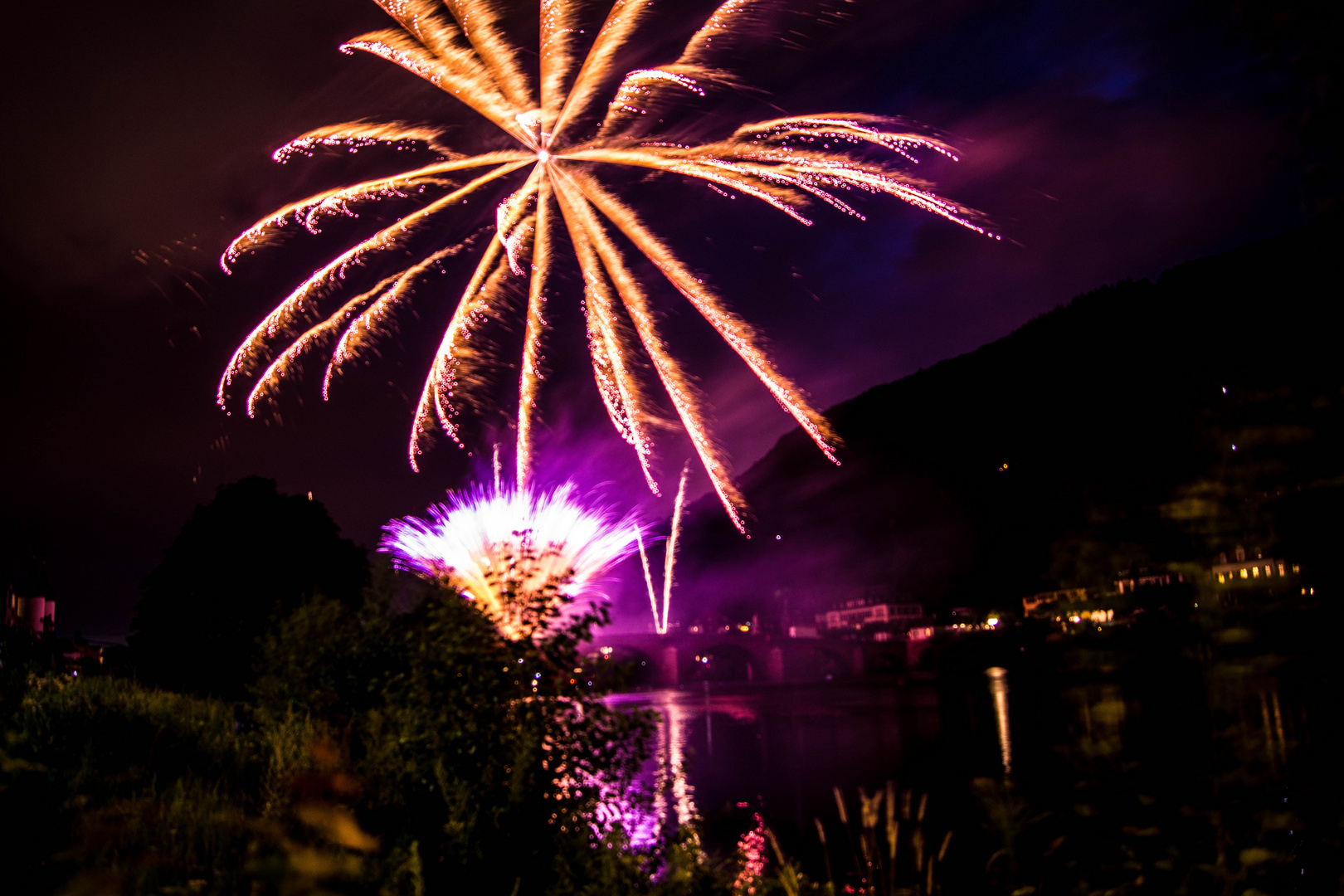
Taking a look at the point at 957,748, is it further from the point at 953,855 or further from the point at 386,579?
the point at 386,579

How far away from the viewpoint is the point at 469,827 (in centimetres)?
691

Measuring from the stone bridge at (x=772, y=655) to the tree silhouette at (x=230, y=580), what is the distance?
62458 mm

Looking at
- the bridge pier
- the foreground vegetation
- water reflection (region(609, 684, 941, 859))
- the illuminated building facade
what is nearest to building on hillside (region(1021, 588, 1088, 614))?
the illuminated building facade

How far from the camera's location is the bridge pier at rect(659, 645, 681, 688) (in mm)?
104750

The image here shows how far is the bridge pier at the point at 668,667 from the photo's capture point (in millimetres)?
104750

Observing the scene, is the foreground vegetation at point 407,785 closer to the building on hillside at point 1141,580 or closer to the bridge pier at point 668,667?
the building on hillside at point 1141,580

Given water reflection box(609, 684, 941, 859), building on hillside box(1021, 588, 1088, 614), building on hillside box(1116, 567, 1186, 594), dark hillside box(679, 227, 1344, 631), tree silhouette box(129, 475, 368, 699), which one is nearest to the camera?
dark hillside box(679, 227, 1344, 631)

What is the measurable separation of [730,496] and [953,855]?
10.2 meters

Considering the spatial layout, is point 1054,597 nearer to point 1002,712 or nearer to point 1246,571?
point 1246,571

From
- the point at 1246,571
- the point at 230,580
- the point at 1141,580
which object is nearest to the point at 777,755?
the point at 230,580

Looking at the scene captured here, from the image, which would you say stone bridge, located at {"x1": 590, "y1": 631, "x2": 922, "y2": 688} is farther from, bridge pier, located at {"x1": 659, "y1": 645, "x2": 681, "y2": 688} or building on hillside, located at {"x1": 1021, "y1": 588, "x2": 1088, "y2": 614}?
building on hillside, located at {"x1": 1021, "y1": 588, "x2": 1088, "y2": 614}

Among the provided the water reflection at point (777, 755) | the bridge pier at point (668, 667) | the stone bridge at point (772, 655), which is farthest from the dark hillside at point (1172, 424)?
the bridge pier at point (668, 667)

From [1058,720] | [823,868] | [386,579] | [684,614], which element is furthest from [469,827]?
[684,614]

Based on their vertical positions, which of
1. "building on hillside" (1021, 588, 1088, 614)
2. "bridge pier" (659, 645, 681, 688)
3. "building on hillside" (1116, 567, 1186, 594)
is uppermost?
"building on hillside" (1116, 567, 1186, 594)
